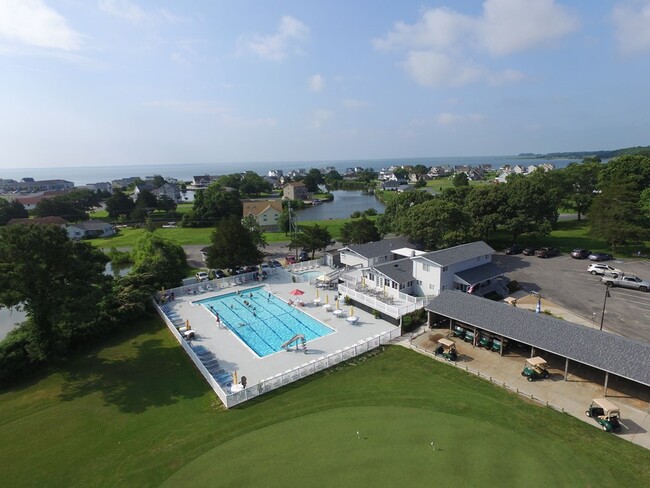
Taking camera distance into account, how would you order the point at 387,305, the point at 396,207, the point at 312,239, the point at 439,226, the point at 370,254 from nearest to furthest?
the point at 387,305 → the point at 370,254 → the point at 439,226 → the point at 312,239 → the point at 396,207

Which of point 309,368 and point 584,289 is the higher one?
point 584,289

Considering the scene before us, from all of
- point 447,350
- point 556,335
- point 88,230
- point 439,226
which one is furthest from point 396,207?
point 88,230

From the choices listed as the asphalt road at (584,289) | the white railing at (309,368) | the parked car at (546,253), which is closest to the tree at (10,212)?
the white railing at (309,368)

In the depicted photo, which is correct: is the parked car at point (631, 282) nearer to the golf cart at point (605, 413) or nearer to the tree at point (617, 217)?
the tree at point (617, 217)

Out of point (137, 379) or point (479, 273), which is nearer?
point (137, 379)

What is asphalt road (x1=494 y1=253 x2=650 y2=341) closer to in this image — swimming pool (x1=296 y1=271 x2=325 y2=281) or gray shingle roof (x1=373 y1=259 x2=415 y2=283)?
gray shingle roof (x1=373 y1=259 x2=415 y2=283)

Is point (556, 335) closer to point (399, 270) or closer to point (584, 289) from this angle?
point (399, 270)
